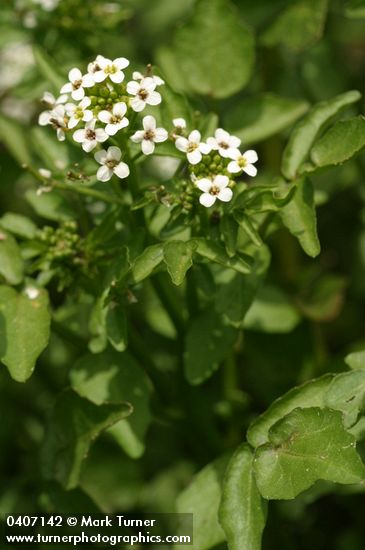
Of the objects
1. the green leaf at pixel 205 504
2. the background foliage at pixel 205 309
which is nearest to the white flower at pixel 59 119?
the background foliage at pixel 205 309

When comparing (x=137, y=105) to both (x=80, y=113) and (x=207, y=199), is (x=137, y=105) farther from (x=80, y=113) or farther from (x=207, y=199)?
(x=207, y=199)

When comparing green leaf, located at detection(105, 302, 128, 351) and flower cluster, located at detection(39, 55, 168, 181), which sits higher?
flower cluster, located at detection(39, 55, 168, 181)

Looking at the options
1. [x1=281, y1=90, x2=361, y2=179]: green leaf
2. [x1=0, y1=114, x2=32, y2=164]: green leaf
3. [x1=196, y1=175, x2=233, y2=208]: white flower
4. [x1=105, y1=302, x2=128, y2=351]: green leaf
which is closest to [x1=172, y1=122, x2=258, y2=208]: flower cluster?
[x1=196, y1=175, x2=233, y2=208]: white flower

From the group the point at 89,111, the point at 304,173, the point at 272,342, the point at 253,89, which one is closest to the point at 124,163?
the point at 89,111

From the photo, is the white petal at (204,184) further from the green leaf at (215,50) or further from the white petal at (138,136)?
the green leaf at (215,50)

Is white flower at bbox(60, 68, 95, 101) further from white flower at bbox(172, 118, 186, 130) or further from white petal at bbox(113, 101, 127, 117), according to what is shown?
white flower at bbox(172, 118, 186, 130)

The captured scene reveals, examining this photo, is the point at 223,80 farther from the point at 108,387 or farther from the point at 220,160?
the point at 108,387
